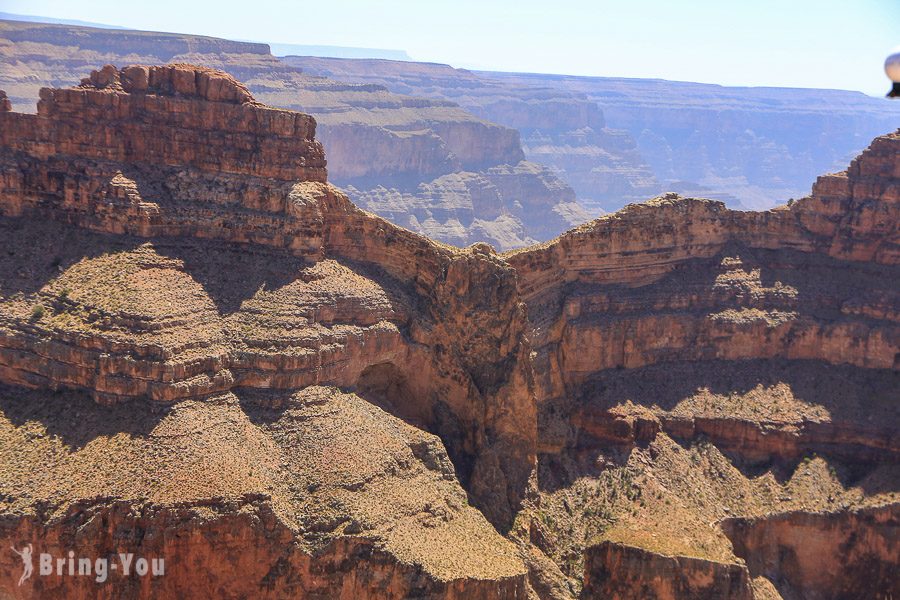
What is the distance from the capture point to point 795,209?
7250 cm

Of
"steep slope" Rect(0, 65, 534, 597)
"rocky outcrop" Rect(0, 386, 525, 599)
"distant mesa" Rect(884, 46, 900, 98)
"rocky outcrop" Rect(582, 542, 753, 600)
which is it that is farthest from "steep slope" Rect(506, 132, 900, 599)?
"distant mesa" Rect(884, 46, 900, 98)

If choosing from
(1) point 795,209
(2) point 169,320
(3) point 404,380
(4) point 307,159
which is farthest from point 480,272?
(1) point 795,209

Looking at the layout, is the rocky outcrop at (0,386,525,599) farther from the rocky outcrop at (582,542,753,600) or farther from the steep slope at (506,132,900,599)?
the steep slope at (506,132,900,599)

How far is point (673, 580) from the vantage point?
170ft

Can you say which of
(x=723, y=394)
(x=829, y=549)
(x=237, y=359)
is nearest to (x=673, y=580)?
(x=829, y=549)

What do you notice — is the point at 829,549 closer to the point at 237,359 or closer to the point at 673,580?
the point at 673,580

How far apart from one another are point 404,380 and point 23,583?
2131cm

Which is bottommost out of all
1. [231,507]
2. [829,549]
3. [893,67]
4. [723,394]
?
[829,549]

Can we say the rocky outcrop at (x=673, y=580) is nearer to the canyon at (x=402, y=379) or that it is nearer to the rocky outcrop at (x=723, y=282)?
the canyon at (x=402, y=379)

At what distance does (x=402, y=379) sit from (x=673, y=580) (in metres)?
16.6

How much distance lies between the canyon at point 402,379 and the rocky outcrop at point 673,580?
0.45 ft

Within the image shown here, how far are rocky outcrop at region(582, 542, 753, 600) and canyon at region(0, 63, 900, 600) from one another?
14cm

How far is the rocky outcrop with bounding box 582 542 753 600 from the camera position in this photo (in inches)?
2037

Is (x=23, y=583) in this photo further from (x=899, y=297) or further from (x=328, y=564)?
(x=899, y=297)
